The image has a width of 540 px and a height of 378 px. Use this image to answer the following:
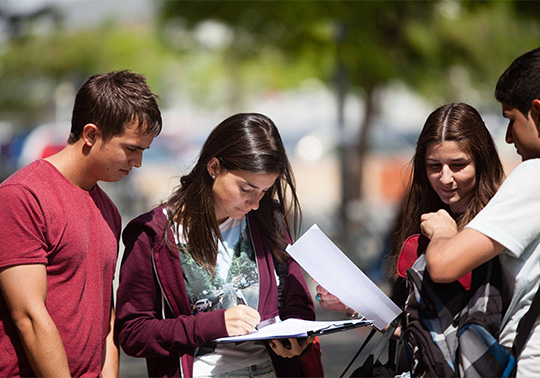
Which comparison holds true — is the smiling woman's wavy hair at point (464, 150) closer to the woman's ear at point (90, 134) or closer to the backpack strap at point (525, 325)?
the backpack strap at point (525, 325)

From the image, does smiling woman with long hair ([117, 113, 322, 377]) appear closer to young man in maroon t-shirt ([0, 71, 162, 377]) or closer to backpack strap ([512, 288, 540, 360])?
young man in maroon t-shirt ([0, 71, 162, 377])

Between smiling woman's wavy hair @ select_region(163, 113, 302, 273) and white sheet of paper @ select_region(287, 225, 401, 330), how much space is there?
0.32 metres

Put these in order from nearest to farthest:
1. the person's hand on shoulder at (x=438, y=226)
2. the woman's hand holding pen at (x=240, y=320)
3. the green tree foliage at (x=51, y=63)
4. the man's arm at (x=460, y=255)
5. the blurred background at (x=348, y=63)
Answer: the man's arm at (x=460, y=255) < the person's hand on shoulder at (x=438, y=226) < the woman's hand holding pen at (x=240, y=320) < the blurred background at (x=348, y=63) < the green tree foliage at (x=51, y=63)

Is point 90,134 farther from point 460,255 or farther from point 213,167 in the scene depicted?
point 460,255

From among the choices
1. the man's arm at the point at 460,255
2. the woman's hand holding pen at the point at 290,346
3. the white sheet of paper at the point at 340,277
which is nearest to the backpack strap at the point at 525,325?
the man's arm at the point at 460,255

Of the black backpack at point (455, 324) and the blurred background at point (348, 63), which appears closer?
the black backpack at point (455, 324)

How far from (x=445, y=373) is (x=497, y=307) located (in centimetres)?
26

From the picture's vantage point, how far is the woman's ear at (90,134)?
2543 mm

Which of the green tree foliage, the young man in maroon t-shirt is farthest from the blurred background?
the green tree foliage

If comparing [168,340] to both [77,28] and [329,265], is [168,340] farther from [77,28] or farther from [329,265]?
[77,28]

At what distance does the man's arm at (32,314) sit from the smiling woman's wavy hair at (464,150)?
1.41 meters

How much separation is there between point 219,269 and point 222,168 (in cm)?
40

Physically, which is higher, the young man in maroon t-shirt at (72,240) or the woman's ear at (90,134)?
the woman's ear at (90,134)

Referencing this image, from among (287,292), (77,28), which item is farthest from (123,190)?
(77,28)
